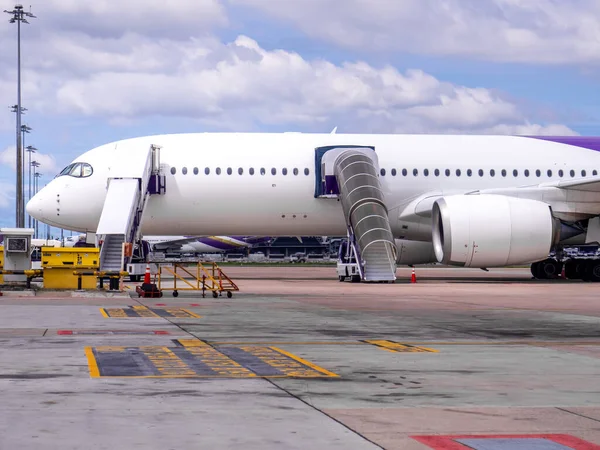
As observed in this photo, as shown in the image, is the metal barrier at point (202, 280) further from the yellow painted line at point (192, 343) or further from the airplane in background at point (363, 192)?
the yellow painted line at point (192, 343)

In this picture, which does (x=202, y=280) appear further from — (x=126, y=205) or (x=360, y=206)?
(x=360, y=206)

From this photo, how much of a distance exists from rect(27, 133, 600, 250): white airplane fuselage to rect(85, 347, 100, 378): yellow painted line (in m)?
21.2

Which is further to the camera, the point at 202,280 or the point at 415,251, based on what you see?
the point at 415,251

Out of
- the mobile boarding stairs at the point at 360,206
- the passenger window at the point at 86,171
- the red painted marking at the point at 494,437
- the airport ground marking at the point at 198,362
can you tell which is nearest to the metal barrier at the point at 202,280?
the mobile boarding stairs at the point at 360,206

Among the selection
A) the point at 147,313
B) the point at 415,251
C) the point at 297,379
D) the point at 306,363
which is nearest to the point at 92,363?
the point at 306,363

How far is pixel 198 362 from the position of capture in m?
11.0

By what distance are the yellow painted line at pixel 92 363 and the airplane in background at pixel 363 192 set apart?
19010 mm

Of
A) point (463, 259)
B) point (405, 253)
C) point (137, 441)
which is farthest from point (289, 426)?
point (405, 253)

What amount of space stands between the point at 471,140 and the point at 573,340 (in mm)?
22312

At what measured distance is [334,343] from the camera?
13.4 meters

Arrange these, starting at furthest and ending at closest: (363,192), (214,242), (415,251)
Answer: (214,242) → (415,251) → (363,192)

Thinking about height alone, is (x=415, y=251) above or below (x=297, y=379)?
above

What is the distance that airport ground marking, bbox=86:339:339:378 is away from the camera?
32.9 ft

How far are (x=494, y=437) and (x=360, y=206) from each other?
82.8 feet
